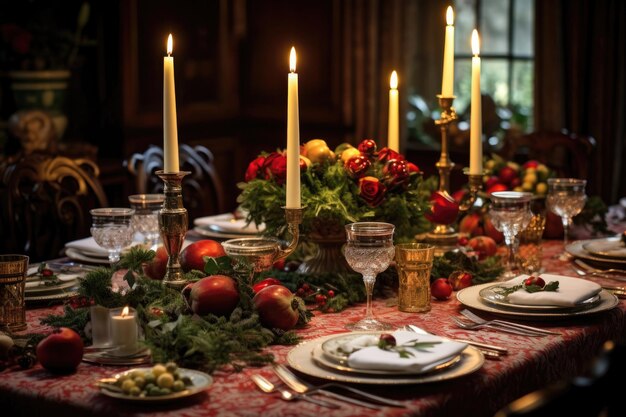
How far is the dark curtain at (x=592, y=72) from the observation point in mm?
4488

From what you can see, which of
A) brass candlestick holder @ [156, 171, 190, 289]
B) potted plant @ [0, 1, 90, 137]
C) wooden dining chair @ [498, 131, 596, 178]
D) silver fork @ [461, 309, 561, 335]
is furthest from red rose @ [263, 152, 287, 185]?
potted plant @ [0, 1, 90, 137]

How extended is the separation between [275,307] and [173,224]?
310 millimetres

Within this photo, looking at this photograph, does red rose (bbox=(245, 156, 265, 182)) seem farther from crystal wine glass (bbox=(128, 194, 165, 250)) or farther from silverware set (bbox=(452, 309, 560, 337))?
silverware set (bbox=(452, 309, 560, 337))

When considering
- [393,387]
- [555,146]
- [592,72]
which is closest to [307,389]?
[393,387]

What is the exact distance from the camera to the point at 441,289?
206cm

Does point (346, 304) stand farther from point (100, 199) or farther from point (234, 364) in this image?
Answer: point (100, 199)

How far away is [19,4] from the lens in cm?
450

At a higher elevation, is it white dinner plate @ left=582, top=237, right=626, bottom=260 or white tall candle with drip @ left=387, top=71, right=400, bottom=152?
white tall candle with drip @ left=387, top=71, right=400, bottom=152

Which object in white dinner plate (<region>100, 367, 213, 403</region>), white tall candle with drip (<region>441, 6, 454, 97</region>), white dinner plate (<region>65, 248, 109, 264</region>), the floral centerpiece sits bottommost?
white dinner plate (<region>100, 367, 213, 403</region>)

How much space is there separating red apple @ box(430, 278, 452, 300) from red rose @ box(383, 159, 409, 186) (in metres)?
0.24

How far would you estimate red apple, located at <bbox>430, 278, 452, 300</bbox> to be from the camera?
6.77 feet

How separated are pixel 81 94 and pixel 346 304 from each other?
3.06m

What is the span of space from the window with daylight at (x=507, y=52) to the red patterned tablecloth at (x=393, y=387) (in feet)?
10.7

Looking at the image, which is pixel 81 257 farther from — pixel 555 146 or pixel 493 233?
pixel 555 146
